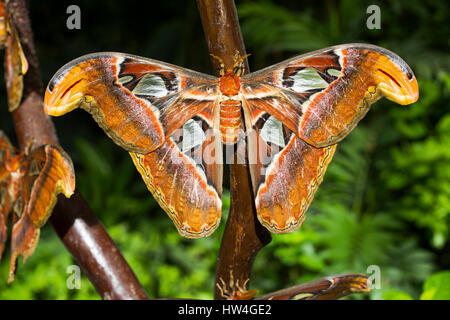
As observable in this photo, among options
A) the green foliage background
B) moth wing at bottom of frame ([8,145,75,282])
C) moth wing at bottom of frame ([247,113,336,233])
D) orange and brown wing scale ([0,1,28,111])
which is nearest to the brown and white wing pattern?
moth wing at bottom of frame ([247,113,336,233])

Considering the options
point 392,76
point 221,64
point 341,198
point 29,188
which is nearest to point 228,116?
point 221,64

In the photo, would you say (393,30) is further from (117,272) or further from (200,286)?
(117,272)

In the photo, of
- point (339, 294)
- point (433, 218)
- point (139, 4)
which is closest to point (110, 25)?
Result: point (139, 4)

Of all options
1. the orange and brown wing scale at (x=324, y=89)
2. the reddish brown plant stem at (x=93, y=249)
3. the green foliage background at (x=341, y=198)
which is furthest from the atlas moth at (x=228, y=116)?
the green foliage background at (x=341, y=198)

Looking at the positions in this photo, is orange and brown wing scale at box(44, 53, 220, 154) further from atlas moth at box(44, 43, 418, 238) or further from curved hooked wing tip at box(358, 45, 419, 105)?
curved hooked wing tip at box(358, 45, 419, 105)

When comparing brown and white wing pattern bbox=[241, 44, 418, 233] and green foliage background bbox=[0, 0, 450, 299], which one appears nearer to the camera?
brown and white wing pattern bbox=[241, 44, 418, 233]

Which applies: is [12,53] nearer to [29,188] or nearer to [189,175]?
[29,188]
